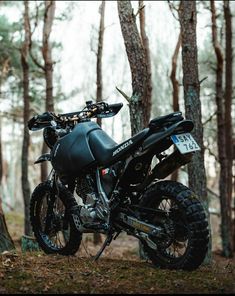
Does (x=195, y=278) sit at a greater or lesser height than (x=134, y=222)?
lesser

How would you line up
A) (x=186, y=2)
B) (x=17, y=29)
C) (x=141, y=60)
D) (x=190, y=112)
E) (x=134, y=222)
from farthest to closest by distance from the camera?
(x=17, y=29) < (x=186, y=2) < (x=190, y=112) < (x=141, y=60) < (x=134, y=222)

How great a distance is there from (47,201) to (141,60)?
107 inches

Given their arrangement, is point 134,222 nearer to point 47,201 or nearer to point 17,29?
point 47,201

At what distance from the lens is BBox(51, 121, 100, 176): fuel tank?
498cm

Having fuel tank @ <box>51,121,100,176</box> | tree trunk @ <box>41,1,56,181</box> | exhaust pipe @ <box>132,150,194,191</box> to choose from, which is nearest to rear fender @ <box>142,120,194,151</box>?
exhaust pipe @ <box>132,150,194,191</box>

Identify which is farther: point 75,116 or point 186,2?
point 186,2

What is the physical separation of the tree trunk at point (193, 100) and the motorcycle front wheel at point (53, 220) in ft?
11.9

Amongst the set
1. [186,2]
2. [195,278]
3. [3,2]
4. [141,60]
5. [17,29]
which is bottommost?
[195,278]

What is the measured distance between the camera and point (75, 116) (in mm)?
5512

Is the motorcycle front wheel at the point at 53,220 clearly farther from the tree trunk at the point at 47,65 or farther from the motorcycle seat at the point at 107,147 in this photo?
the tree trunk at the point at 47,65

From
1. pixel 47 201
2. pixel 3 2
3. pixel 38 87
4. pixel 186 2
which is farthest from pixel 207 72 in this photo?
pixel 47 201

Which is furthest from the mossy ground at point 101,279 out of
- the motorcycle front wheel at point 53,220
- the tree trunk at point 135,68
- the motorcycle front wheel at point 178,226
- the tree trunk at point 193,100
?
the tree trunk at point 193,100

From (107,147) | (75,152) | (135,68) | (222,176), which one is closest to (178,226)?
(107,147)

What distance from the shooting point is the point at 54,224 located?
18.8ft
